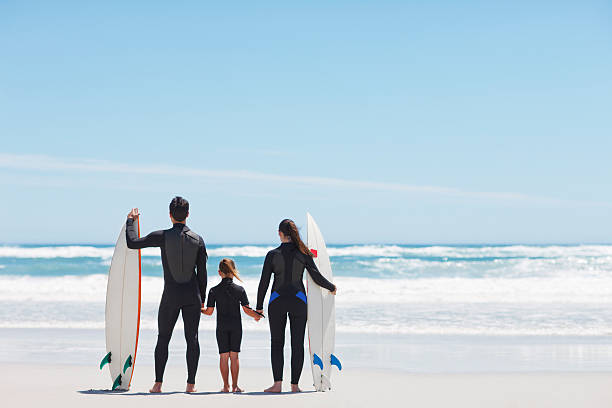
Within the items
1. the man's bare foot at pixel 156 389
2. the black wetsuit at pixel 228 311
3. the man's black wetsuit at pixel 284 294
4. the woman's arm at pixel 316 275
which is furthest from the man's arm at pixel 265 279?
the man's bare foot at pixel 156 389

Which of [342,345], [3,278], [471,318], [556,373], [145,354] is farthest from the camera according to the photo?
[3,278]

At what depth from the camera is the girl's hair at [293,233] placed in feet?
15.6

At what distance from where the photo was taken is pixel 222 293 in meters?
4.81

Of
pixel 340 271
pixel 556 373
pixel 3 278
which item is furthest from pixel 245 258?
pixel 556 373

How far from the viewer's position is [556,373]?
6008 millimetres

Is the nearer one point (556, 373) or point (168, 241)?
point (168, 241)

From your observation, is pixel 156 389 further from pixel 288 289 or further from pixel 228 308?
pixel 288 289

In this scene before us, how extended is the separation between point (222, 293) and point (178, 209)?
728mm

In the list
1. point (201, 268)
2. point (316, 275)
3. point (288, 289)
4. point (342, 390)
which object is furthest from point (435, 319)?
point (201, 268)

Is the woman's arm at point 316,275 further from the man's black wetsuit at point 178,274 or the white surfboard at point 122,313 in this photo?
the white surfboard at point 122,313

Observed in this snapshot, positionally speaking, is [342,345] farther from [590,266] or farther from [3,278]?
[590,266]

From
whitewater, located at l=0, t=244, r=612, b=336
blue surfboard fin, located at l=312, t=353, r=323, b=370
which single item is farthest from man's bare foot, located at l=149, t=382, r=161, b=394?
whitewater, located at l=0, t=244, r=612, b=336

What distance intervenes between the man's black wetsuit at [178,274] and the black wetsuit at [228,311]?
0.69 feet

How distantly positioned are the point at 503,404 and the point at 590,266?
85.3 ft
